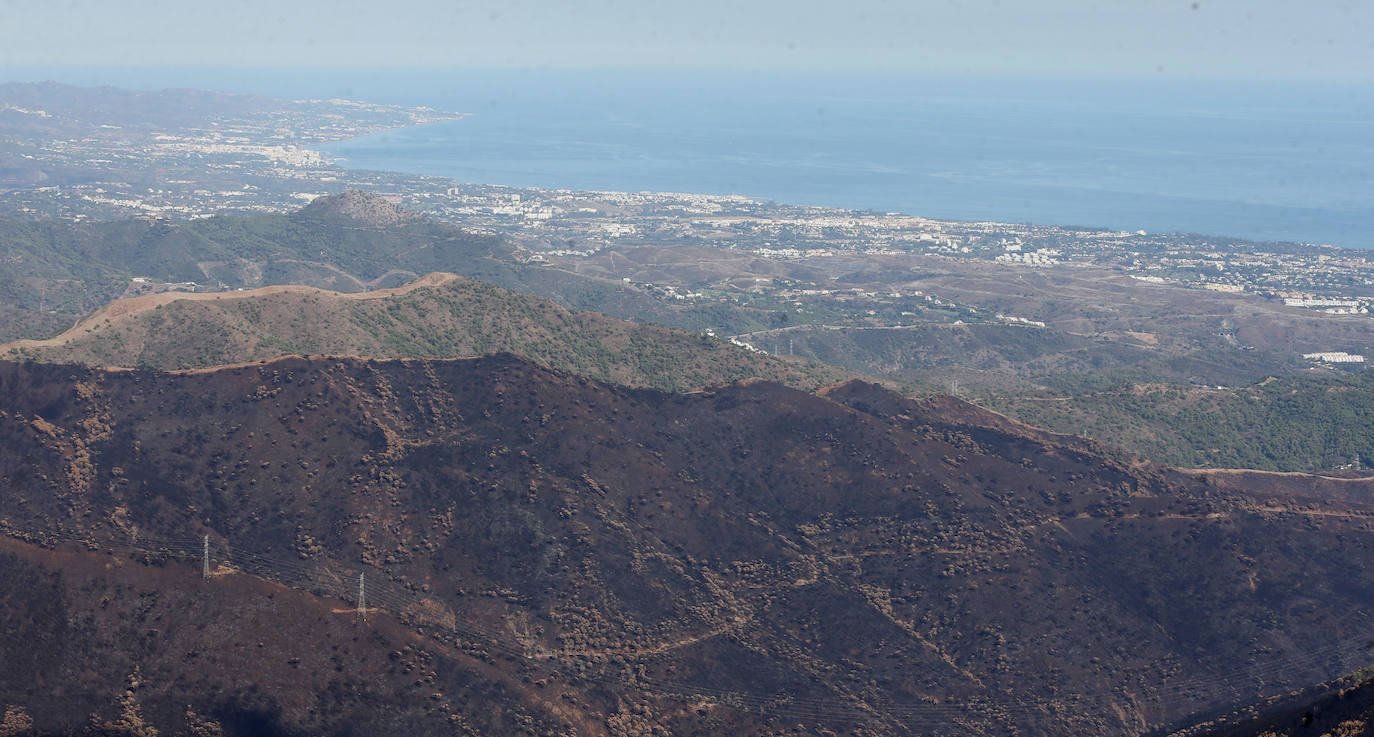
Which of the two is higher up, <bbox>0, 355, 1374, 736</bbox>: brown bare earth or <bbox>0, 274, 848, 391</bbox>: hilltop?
<bbox>0, 274, 848, 391</bbox>: hilltop

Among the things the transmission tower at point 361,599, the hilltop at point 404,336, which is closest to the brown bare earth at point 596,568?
the transmission tower at point 361,599

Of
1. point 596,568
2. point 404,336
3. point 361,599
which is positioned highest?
point 404,336

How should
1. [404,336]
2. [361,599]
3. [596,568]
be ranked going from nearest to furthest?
1. [361,599]
2. [596,568]
3. [404,336]

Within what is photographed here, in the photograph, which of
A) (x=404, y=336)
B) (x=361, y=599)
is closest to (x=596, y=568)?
(x=361, y=599)

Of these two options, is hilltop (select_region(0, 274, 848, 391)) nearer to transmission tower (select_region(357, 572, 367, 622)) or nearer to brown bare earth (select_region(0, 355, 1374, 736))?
brown bare earth (select_region(0, 355, 1374, 736))

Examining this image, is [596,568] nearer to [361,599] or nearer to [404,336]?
[361,599]

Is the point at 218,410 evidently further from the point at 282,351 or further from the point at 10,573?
the point at 282,351

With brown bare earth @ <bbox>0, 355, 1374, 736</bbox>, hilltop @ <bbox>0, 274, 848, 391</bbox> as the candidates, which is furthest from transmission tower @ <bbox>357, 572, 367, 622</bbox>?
hilltop @ <bbox>0, 274, 848, 391</bbox>
